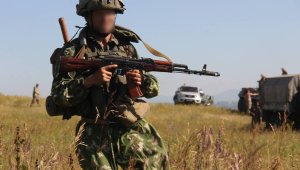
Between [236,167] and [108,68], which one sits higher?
[108,68]

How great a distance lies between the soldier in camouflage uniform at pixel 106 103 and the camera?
137 inches

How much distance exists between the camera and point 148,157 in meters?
3.59

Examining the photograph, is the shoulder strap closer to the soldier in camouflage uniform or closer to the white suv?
the soldier in camouflage uniform

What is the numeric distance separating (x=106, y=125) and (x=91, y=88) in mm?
273

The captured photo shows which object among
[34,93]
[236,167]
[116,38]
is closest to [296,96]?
[116,38]

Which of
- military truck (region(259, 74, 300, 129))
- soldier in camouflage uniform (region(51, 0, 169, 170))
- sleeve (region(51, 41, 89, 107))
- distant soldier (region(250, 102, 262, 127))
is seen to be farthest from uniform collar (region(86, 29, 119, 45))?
military truck (region(259, 74, 300, 129))

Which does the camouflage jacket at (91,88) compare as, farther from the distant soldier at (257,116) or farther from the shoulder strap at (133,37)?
the distant soldier at (257,116)

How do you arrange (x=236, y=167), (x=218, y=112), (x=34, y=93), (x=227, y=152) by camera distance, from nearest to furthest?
(x=236, y=167), (x=227, y=152), (x=218, y=112), (x=34, y=93)

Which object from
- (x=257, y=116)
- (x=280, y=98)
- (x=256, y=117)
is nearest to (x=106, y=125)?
(x=256, y=117)

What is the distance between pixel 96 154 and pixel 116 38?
34.9 inches

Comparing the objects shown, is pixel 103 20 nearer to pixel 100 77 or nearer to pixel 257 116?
pixel 100 77

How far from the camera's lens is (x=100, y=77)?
11.0 ft

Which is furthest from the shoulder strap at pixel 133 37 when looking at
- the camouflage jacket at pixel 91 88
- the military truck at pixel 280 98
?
the military truck at pixel 280 98

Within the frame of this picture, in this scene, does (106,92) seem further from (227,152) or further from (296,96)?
(296,96)
